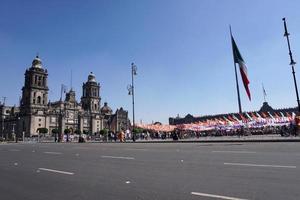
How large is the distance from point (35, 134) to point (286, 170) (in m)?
123

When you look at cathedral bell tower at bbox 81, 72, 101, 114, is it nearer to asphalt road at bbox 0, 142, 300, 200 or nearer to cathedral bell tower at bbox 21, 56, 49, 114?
cathedral bell tower at bbox 21, 56, 49, 114

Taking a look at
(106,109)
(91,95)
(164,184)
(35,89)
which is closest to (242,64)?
(164,184)

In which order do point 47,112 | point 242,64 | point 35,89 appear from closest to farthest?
point 242,64
point 35,89
point 47,112

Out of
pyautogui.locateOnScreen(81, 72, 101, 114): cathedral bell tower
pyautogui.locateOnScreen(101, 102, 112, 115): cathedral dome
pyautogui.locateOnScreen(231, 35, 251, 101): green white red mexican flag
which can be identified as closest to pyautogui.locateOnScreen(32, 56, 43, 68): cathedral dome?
pyautogui.locateOnScreen(81, 72, 101, 114): cathedral bell tower

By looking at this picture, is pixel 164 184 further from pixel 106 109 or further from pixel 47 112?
pixel 106 109

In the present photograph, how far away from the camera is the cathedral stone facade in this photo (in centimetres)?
12344

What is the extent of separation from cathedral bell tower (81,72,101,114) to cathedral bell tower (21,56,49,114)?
24.5m

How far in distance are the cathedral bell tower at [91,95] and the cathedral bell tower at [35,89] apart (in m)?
24.5

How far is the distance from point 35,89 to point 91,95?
31.1 metres

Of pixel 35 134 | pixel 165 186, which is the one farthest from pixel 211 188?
pixel 35 134

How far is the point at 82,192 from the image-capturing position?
21.8ft

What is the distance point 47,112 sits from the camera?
128 metres

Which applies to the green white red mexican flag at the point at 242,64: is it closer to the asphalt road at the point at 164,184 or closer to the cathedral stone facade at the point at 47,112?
the asphalt road at the point at 164,184

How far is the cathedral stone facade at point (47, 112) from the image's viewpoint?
123438mm
